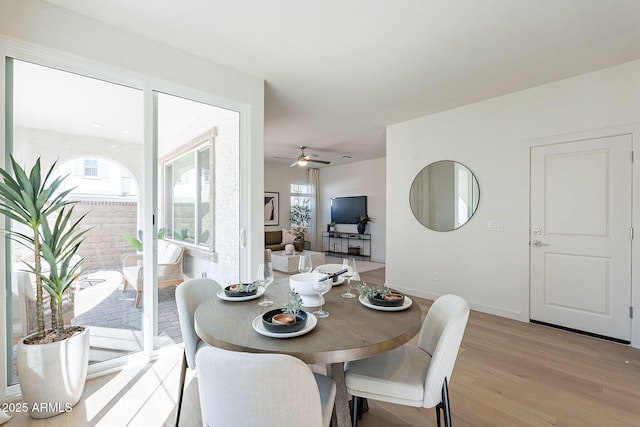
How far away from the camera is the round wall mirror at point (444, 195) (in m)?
3.83

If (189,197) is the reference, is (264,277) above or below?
below

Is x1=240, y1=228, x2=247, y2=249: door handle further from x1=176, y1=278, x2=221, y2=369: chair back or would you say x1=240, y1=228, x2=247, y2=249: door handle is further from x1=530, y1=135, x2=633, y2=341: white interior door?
x1=530, y1=135, x2=633, y2=341: white interior door

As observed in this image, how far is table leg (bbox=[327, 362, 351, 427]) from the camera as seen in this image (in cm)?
131

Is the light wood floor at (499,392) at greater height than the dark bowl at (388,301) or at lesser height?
lesser

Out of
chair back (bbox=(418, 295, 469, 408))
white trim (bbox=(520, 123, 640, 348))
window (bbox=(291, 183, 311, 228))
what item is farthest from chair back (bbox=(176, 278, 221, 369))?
window (bbox=(291, 183, 311, 228))

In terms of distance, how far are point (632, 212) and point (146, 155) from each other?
451 centimetres

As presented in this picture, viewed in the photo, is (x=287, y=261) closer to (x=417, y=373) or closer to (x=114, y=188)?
(x=114, y=188)

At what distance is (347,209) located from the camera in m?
8.15

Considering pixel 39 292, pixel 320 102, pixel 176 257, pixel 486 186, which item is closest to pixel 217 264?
pixel 176 257

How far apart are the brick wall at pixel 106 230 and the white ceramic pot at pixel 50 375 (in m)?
0.67

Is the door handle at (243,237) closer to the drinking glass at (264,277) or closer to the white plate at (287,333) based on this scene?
the drinking glass at (264,277)

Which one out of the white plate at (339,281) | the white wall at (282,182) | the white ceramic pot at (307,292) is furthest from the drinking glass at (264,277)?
the white wall at (282,182)

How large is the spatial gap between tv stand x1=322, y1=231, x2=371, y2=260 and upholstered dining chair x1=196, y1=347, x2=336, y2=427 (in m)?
6.95

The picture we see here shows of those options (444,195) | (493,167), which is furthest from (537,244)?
(444,195)
